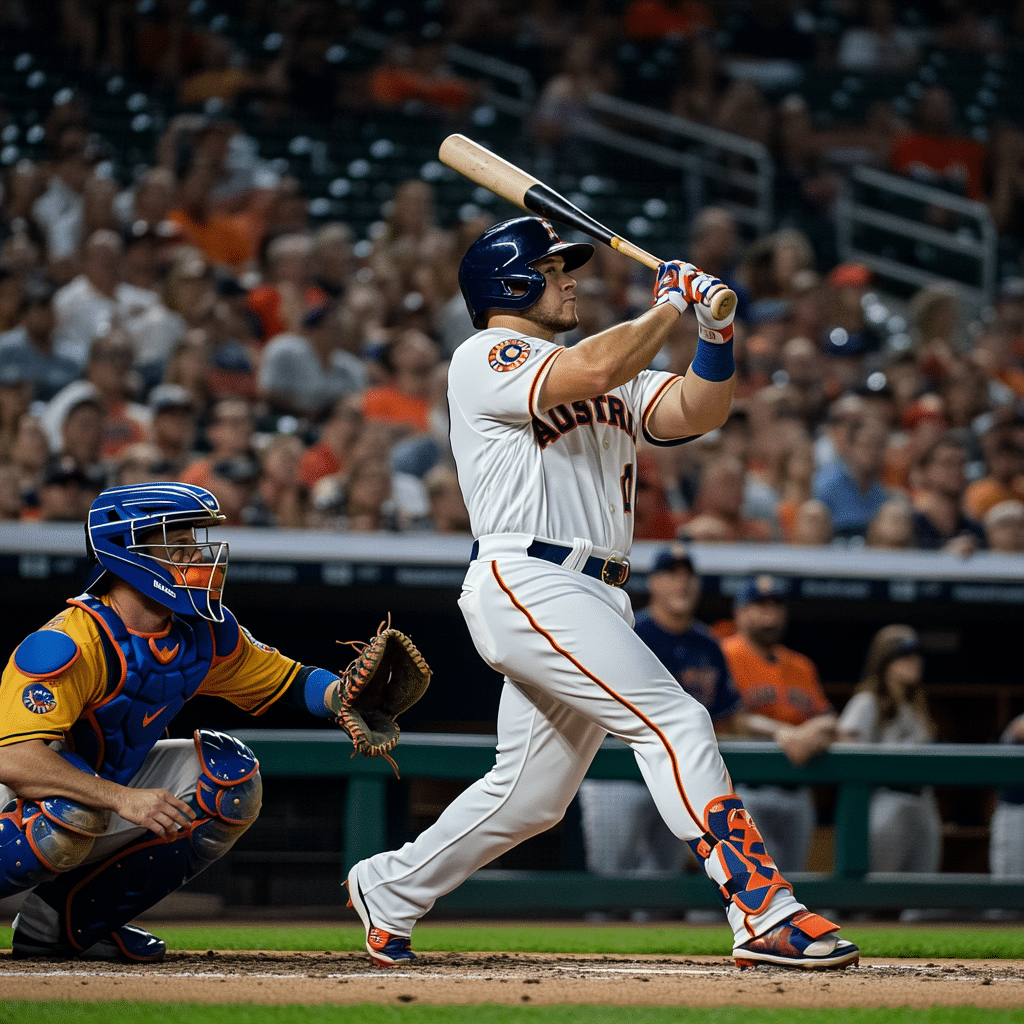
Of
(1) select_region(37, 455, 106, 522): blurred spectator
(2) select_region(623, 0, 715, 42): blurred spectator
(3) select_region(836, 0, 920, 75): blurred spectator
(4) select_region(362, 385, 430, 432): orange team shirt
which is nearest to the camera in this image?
(1) select_region(37, 455, 106, 522): blurred spectator

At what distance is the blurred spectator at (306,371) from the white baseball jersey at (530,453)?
3977 mm

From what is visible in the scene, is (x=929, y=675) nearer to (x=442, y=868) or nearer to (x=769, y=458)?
(x=769, y=458)

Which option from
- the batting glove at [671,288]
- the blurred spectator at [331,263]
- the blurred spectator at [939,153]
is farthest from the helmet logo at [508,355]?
the blurred spectator at [939,153]

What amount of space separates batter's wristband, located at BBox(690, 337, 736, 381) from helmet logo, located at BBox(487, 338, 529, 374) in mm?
387

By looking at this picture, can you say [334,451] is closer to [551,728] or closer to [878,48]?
[551,728]

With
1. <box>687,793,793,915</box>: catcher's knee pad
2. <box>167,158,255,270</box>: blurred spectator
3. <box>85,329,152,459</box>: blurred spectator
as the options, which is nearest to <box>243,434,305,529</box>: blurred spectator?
<box>85,329,152,459</box>: blurred spectator

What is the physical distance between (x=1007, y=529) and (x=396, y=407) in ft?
9.21

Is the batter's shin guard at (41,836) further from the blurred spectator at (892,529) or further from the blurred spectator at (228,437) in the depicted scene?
the blurred spectator at (892,529)

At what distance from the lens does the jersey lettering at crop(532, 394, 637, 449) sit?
323 centimetres

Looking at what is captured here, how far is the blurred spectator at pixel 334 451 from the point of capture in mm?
6531

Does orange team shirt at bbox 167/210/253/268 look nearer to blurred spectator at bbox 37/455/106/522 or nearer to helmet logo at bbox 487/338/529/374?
blurred spectator at bbox 37/455/106/522

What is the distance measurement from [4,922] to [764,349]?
5.07 m

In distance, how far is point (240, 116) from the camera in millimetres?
10117

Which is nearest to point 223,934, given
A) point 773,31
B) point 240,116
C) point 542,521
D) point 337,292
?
point 542,521
